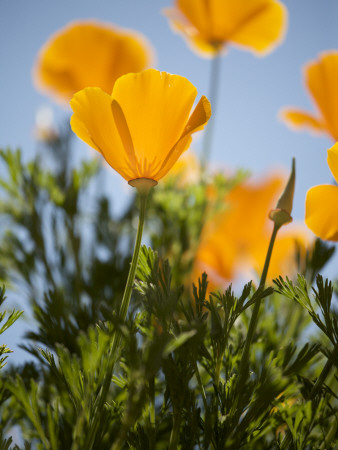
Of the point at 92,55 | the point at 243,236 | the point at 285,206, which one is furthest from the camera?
the point at 243,236

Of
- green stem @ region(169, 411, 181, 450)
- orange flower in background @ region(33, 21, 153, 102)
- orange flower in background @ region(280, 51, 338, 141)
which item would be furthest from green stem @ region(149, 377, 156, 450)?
orange flower in background @ region(33, 21, 153, 102)

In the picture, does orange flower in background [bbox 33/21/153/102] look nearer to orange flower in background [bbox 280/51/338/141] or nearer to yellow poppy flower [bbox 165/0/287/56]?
yellow poppy flower [bbox 165/0/287/56]

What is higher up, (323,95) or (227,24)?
(227,24)

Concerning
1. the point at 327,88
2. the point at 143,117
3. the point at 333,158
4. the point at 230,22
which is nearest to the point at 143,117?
the point at 143,117

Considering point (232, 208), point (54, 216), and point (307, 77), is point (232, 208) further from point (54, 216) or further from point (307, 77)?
point (307, 77)

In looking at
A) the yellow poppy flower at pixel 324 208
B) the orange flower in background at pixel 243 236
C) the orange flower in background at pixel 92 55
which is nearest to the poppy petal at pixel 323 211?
the yellow poppy flower at pixel 324 208

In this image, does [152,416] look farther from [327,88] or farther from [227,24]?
[227,24]
